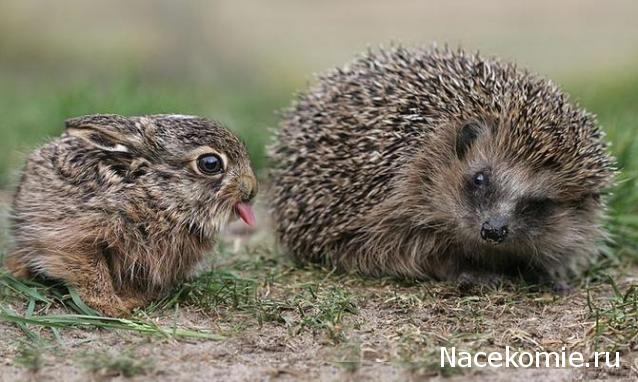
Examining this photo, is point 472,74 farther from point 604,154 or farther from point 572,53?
point 572,53

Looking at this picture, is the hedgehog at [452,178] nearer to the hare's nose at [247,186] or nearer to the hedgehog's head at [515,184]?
the hedgehog's head at [515,184]

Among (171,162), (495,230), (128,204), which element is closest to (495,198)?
(495,230)

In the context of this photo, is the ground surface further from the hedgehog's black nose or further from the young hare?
the hedgehog's black nose

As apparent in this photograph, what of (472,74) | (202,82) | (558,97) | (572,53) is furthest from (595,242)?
(572,53)

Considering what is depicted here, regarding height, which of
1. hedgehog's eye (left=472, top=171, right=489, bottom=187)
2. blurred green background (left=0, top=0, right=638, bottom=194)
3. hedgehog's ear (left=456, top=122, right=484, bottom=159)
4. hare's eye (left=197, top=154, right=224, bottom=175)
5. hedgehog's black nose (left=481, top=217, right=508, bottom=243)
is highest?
blurred green background (left=0, top=0, right=638, bottom=194)

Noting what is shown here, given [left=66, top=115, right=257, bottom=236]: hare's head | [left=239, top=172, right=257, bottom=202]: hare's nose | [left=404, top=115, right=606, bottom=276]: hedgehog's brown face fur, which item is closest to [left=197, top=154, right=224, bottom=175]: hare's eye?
[left=66, top=115, right=257, bottom=236]: hare's head

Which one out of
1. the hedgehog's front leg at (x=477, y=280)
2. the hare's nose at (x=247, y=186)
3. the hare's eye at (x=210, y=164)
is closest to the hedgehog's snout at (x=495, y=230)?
the hedgehog's front leg at (x=477, y=280)
